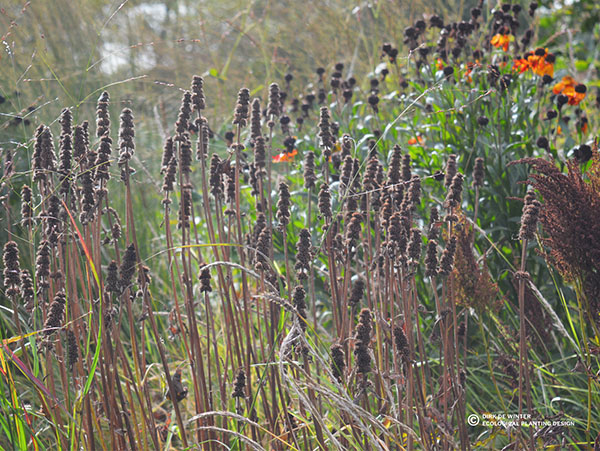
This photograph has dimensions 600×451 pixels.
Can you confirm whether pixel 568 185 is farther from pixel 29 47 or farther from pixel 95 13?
pixel 95 13

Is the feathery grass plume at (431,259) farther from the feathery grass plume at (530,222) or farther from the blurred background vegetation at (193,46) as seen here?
the blurred background vegetation at (193,46)

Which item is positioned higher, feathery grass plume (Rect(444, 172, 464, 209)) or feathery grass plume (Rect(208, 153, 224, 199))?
feathery grass plume (Rect(208, 153, 224, 199))

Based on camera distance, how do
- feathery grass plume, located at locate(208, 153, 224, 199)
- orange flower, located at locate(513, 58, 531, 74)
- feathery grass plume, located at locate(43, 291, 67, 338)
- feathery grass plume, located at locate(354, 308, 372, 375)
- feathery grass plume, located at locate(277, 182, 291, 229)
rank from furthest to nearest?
orange flower, located at locate(513, 58, 531, 74) < feathery grass plume, located at locate(208, 153, 224, 199) < feathery grass plume, located at locate(277, 182, 291, 229) < feathery grass plume, located at locate(43, 291, 67, 338) < feathery grass plume, located at locate(354, 308, 372, 375)

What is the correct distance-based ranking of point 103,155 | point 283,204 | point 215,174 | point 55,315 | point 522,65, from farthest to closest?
point 522,65, point 215,174, point 283,204, point 103,155, point 55,315

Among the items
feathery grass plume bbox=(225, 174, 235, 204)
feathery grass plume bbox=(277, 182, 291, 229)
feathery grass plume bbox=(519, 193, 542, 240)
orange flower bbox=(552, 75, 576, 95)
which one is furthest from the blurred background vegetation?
feathery grass plume bbox=(519, 193, 542, 240)

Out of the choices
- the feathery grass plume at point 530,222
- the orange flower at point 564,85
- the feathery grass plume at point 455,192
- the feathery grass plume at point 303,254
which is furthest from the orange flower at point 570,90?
the feathery grass plume at point 303,254

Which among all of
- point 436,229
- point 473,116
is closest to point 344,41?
point 473,116

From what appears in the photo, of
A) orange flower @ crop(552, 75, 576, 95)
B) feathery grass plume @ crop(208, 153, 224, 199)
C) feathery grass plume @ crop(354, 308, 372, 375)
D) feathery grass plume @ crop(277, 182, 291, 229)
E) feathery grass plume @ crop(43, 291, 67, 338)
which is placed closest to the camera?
feathery grass plume @ crop(354, 308, 372, 375)

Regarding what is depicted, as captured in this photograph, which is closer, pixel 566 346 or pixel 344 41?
pixel 566 346

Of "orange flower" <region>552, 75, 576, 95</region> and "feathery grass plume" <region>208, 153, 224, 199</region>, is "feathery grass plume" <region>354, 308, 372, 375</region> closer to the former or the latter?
"feathery grass plume" <region>208, 153, 224, 199</region>

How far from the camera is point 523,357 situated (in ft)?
5.71

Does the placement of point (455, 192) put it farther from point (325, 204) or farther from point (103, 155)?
point (103, 155)

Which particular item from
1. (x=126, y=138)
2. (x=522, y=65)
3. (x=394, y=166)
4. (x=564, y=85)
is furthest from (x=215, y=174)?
(x=564, y=85)

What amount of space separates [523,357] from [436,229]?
41cm
